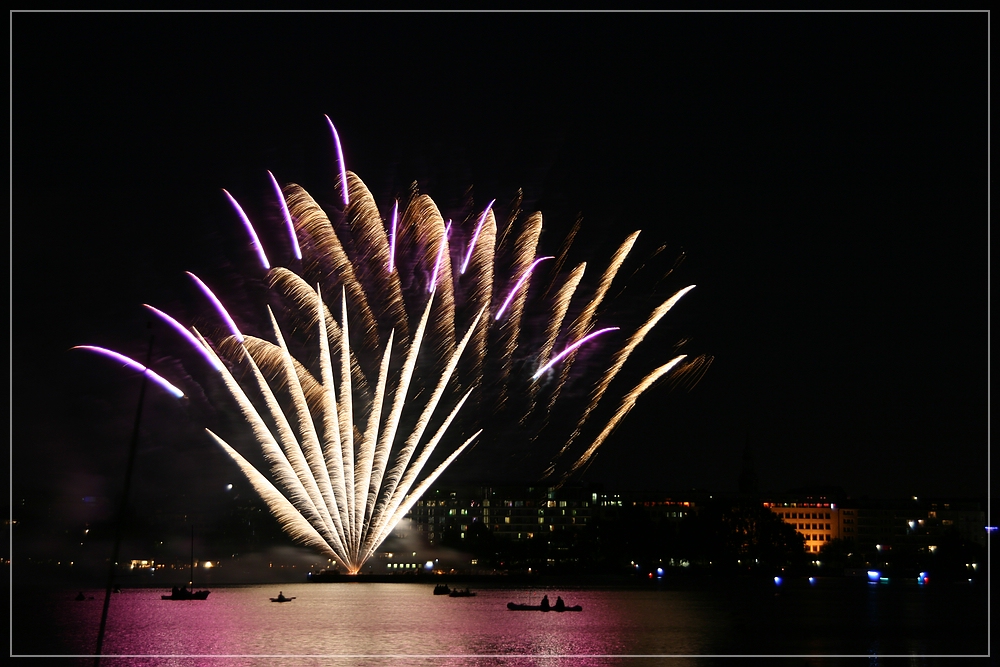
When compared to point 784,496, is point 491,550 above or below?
below

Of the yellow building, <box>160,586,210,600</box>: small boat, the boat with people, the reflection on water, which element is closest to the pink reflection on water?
the reflection on water

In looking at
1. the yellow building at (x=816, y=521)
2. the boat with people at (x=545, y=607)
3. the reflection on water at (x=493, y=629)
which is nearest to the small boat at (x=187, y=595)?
the reflection on water at (x=493, y=629)

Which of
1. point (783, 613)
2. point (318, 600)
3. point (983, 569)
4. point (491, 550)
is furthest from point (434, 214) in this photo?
point (983, 569)

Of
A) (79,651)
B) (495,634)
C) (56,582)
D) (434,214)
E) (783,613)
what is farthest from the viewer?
(56,582)

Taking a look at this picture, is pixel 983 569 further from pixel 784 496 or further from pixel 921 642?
pixel 921 642

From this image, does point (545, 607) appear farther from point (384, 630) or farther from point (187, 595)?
point (187, 595)

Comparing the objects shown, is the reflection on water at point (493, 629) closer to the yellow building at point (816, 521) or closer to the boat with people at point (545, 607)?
the boat with people at point (545, 607)

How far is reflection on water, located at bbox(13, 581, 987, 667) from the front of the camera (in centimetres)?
4197

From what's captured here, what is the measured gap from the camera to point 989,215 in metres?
19.8

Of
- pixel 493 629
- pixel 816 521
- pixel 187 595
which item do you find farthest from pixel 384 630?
pixel 816 521

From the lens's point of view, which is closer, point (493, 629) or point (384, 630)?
point (384, 630)

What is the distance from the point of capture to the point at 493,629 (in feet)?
174

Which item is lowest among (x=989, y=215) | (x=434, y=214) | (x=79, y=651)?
(x=79, y=651)

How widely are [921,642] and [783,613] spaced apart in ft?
64.3
